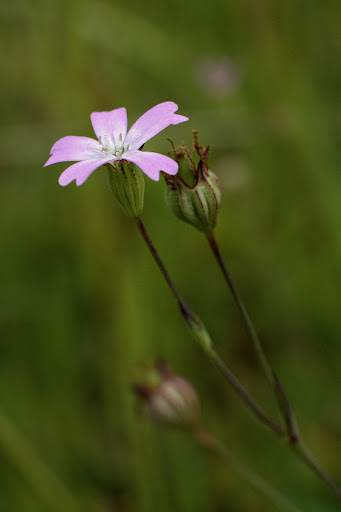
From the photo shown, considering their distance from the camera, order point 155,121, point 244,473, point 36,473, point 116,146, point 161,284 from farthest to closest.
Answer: point 161,284
point 36,473
point 244,473
point 116,146
point 155,121

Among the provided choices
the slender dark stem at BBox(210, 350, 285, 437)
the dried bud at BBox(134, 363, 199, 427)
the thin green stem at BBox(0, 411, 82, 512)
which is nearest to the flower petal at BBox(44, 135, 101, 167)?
→ the slender dark stem at BBox(210, 350, 285, 437)

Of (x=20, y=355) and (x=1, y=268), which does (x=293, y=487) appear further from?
(x=1, y=268)

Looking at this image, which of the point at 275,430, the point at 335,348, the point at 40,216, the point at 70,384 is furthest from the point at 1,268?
the point at 275,430

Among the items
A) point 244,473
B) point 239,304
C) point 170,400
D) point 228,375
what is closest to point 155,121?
point 239,304

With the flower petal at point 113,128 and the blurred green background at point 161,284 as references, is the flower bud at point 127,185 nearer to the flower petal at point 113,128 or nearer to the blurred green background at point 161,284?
the flower petal at point 113,128

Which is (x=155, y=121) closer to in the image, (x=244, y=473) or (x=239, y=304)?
(x=239, y=304)

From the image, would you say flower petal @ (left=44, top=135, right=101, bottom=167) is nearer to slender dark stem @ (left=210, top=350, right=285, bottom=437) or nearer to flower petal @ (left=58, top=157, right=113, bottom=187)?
flower petal @ (left=58, top=157, right=113, bottom=187)
